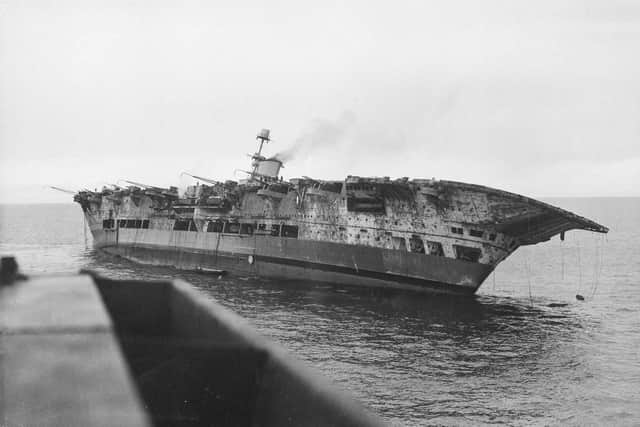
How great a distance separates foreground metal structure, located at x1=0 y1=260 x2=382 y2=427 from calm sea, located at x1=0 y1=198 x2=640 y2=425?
7.02 metres

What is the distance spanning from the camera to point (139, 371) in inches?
124

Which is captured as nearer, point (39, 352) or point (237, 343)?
point (39, 352)

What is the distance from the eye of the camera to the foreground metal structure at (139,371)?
1.67 m

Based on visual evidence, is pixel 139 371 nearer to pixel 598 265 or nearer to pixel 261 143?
pixel 261 143

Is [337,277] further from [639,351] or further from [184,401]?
[184,401]

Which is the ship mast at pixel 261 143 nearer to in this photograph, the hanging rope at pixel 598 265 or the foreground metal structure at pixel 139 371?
the hanging rope at pixel 598 265

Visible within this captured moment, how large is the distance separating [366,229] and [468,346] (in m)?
9.68

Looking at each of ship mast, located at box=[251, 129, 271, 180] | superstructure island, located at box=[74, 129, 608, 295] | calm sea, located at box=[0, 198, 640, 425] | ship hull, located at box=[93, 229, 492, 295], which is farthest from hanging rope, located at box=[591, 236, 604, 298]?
ship mast, located at box=[251, 129, 271, 180]

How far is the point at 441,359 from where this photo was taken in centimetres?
1452

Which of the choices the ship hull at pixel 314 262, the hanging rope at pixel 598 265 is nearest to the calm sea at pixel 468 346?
the hanging rope at pixel 598 265

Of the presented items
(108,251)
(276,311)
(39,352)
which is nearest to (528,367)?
(276,311)

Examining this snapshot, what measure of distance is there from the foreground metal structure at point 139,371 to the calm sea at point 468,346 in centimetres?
702

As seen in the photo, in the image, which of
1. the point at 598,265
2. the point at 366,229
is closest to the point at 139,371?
the point at 366,229

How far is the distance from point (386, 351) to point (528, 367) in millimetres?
3785
